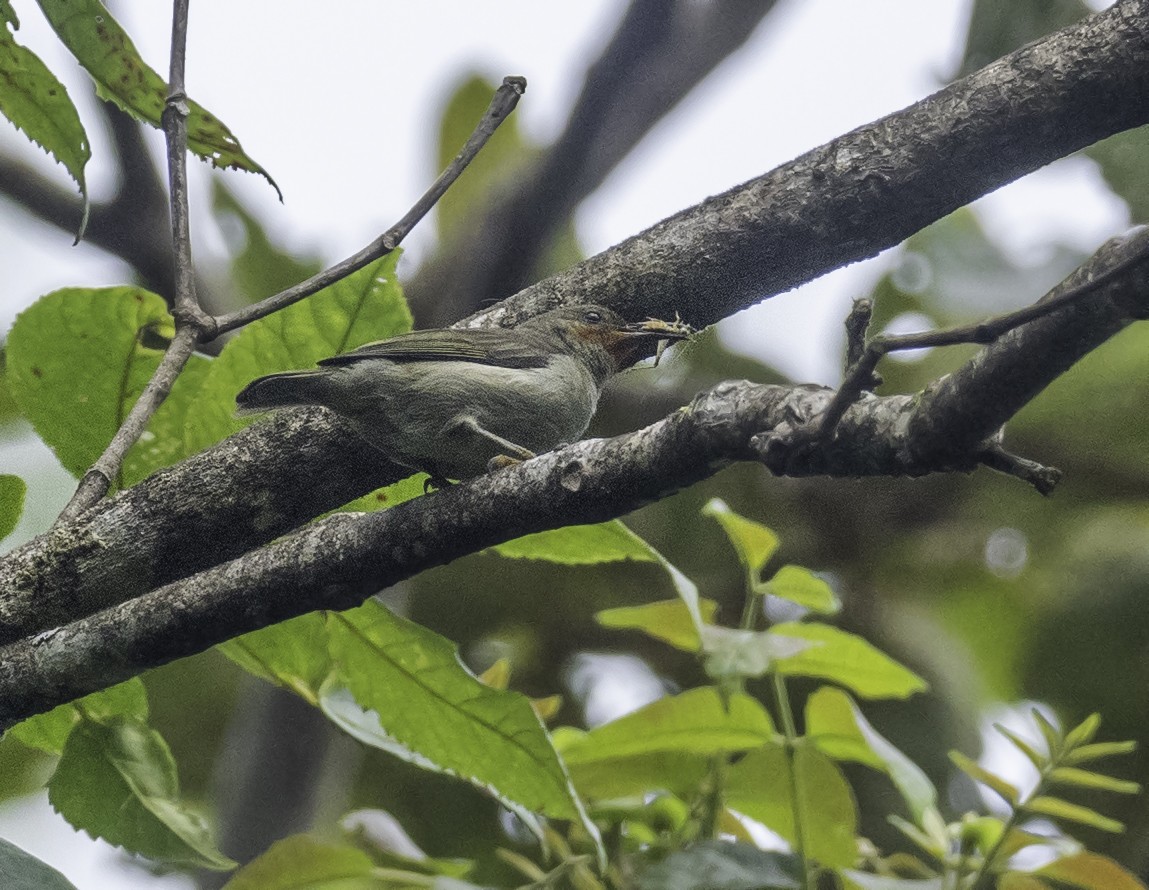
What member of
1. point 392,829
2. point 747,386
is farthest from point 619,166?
point 747,386

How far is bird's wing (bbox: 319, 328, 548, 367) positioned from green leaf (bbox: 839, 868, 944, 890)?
57.5 inches

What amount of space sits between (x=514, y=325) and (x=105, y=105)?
305 centimetres

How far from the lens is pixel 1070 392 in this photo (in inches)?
195

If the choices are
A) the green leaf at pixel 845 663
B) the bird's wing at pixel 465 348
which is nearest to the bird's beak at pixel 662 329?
the bird's wing at pixel 465 348

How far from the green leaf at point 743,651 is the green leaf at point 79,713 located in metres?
1.19

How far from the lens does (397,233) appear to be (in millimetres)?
2564

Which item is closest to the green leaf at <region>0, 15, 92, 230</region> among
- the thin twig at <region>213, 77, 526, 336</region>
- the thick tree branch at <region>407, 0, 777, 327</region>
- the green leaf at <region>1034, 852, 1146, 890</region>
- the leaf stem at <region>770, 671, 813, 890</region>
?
the thin twig at <region>213, 77, 526, 336</region>

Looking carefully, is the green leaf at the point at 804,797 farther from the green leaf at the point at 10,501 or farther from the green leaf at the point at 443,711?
the green leaf at the point at 10,501

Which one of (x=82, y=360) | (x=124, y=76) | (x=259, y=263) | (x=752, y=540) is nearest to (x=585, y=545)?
(x=752, y=540)

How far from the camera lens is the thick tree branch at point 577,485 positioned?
141 centimetres

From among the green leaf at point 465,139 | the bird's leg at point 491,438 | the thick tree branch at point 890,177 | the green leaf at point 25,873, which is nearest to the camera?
the green leaf at point 25,873

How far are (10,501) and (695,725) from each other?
1492 millimetres

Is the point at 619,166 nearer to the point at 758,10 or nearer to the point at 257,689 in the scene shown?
the point at 758,10

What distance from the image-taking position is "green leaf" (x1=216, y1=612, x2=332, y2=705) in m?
2.68
